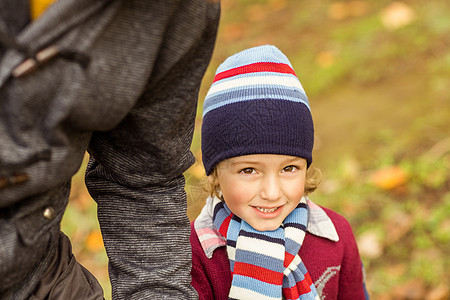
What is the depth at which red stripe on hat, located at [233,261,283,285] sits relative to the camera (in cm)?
149

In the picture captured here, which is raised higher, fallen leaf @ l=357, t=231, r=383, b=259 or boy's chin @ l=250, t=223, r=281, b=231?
boy's chin @ l=250, t=223, r=281, b=231

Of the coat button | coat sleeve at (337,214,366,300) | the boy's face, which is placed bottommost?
coat sleeve at (337,214,366,300)

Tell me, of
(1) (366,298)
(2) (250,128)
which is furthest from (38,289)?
(1) (366,298)

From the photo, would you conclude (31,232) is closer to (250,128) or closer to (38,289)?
(38,289)

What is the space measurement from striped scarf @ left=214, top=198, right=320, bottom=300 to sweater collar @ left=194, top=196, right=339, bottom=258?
0.04 meters

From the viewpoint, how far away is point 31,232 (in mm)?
1021

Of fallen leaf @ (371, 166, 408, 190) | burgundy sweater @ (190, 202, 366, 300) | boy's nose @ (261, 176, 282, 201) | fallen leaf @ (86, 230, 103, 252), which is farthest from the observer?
fallen leaf @ (371, 166, 408, 190)

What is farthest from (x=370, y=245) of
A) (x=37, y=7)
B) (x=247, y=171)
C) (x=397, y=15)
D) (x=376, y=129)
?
(x=397, y=15)

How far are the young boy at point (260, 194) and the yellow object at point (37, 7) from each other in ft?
2.22

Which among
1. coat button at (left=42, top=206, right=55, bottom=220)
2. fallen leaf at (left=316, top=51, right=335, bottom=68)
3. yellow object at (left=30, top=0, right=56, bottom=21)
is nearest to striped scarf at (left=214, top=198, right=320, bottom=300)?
coat button at (left=42, top=206, right=55, bottom=220)

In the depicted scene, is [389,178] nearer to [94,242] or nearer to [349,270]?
[349,270]

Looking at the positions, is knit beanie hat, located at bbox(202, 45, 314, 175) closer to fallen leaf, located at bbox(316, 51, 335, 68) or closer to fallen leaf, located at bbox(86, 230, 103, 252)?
fallen leaf, located at bbox(86, 230, 103, 252)

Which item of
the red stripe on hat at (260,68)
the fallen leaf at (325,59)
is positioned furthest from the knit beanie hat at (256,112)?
the fallen leaf at (325,59)

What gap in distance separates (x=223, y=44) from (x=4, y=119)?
370cm
